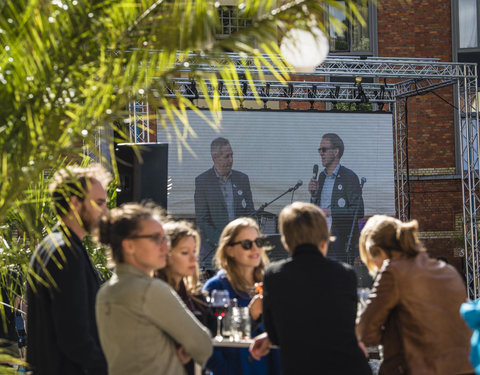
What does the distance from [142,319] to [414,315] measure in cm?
139

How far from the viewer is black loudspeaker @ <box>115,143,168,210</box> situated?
596cm

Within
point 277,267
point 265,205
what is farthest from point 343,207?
point 277,267

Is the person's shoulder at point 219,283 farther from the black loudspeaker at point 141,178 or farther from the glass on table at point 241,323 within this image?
the black loudspeaker at point 141,178

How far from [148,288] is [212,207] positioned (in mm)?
12512

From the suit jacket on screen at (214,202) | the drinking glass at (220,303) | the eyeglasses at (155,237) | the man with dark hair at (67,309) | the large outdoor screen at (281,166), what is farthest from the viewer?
the large outdoor screen at (281,166)

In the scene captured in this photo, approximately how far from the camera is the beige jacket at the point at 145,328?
2930 mm

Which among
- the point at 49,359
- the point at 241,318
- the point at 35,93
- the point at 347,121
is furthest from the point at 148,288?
the point at 347,121

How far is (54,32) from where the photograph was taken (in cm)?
245

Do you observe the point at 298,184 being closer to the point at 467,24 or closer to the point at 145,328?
the point at 467,24

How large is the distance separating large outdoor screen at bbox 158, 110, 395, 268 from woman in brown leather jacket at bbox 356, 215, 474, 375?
11.7 metres

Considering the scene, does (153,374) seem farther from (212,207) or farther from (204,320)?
(212,207)

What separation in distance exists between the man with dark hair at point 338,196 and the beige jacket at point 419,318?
12007mm

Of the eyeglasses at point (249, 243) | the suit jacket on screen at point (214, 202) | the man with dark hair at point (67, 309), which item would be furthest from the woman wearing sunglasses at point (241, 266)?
the suit jacket on screen at point (214, 202)

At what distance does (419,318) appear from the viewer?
3574mm
